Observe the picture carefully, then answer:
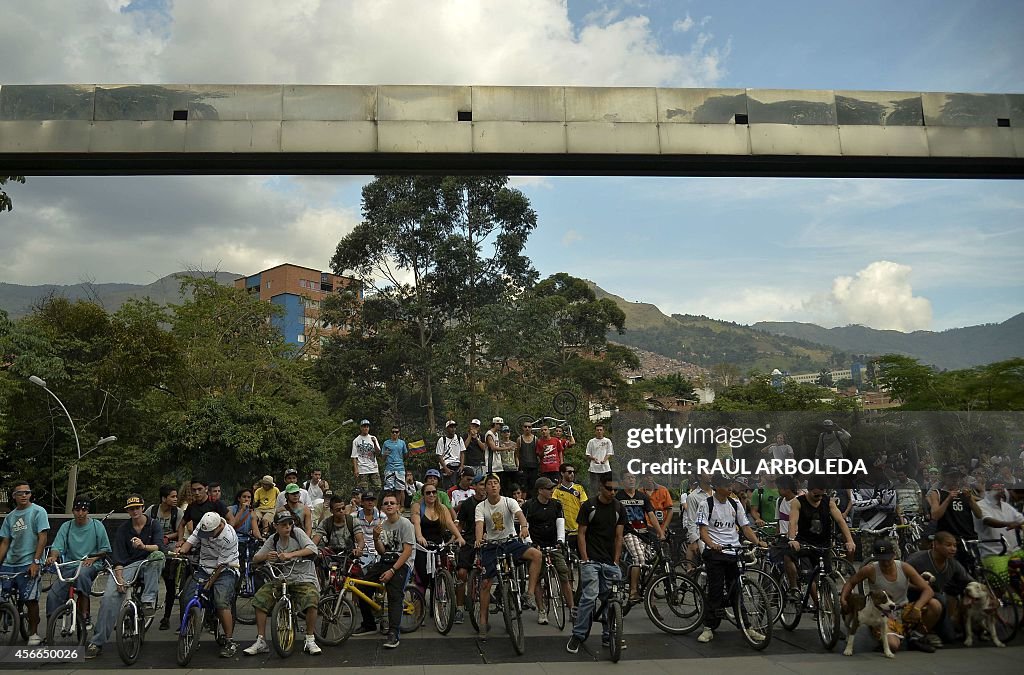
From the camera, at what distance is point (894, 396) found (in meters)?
56.1

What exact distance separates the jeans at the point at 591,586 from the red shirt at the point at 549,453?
5652 mm

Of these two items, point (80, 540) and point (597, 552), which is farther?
point (80, 540)

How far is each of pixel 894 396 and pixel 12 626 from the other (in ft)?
189

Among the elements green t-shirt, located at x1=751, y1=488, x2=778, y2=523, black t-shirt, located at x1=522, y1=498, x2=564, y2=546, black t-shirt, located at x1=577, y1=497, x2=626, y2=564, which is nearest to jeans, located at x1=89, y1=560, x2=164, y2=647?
black t-shirt, located at x1=522, y1=498, x2=564, y2=546

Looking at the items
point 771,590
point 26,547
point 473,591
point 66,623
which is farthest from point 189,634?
point 771,590

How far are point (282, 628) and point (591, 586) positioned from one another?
357 centimetres

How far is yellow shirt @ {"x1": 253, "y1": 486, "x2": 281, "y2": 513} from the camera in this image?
12891 mm

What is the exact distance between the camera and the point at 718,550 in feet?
30.9

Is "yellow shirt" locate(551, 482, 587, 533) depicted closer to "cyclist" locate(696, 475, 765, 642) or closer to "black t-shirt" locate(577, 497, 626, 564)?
"cyclist" locate(696, 475, 765, 642)

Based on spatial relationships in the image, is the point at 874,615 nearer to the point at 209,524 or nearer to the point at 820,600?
the point at 820,600

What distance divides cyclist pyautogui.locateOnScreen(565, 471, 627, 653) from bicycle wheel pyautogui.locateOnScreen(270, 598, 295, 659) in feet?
10.6

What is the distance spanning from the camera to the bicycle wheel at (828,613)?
8891mm

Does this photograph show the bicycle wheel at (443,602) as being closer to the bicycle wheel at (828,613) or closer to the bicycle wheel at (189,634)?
the bicycle wheel at (189,634)

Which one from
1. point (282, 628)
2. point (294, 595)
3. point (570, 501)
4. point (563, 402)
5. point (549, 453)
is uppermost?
point (563, 402)
